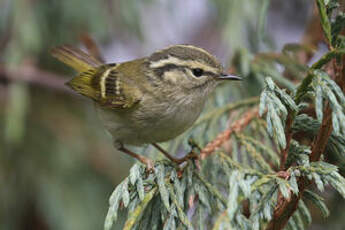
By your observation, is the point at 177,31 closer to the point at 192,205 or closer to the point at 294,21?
the point at 294,21

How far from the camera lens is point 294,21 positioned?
3125 millimetres

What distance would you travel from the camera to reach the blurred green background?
8.48 feet

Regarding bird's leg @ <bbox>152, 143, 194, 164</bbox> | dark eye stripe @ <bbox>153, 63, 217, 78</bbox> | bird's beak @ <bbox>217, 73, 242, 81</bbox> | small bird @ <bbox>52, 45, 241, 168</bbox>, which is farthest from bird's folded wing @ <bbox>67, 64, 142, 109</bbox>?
bird's beak @ <bbox>217, 73, 242, 81</bbox>

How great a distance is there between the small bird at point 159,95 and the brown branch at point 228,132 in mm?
164

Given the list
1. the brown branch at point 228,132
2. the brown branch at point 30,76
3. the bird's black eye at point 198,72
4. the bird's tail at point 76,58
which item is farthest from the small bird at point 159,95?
the brown branch at point 30,76

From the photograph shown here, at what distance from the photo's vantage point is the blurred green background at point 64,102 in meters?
2.59

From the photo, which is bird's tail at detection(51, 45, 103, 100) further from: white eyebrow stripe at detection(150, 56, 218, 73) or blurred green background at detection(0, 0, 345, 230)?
white eyebrow stripe at detection(150, 56, 218, 73)

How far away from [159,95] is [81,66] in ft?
2.65

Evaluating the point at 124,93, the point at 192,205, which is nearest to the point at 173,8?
the point at 124,93

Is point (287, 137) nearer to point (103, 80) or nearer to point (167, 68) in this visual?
point (167, 68)

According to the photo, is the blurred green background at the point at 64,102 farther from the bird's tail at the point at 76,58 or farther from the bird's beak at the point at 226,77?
the bird's beak at the point at 226,77

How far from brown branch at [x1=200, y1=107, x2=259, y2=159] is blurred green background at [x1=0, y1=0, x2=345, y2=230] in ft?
2.30

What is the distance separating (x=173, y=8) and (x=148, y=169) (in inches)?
69.3

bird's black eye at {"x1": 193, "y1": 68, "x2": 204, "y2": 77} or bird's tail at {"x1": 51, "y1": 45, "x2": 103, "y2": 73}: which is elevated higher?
bird's tail at {"x1": 51, "y1": 45, "x2": 103, "y2": 73}
